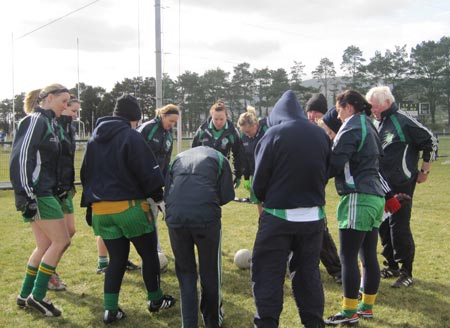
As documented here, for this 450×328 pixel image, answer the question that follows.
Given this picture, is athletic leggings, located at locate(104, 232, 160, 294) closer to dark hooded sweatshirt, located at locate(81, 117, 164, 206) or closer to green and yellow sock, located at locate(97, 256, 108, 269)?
dark hooded sweatshirt, located at locate(81, 117, 164, 206)

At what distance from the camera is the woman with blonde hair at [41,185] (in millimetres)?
4441

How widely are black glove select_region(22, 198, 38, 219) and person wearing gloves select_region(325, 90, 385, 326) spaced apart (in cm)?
285

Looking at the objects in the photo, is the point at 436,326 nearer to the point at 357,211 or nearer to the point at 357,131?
the point at 357,211

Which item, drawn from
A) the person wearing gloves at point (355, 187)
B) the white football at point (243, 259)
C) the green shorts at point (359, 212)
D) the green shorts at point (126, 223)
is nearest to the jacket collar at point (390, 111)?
A: the person wearing gloves at point (355, 187)

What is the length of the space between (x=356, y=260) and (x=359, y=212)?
1.59ft

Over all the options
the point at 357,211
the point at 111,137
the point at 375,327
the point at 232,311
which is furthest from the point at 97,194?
Result: the point at 375,327

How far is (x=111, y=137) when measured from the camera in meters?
4.20

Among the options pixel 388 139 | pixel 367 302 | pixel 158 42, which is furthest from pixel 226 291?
pixel 158 42

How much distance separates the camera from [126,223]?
4215 millimetres

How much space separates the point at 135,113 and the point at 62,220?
1376mm

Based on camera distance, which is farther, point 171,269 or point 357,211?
point 171,269

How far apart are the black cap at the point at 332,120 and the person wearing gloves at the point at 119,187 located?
188cm

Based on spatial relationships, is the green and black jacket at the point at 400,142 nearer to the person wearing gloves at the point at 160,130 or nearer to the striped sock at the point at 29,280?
the person wearing gloves at the point at 160,130

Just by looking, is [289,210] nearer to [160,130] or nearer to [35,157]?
[35,157]
